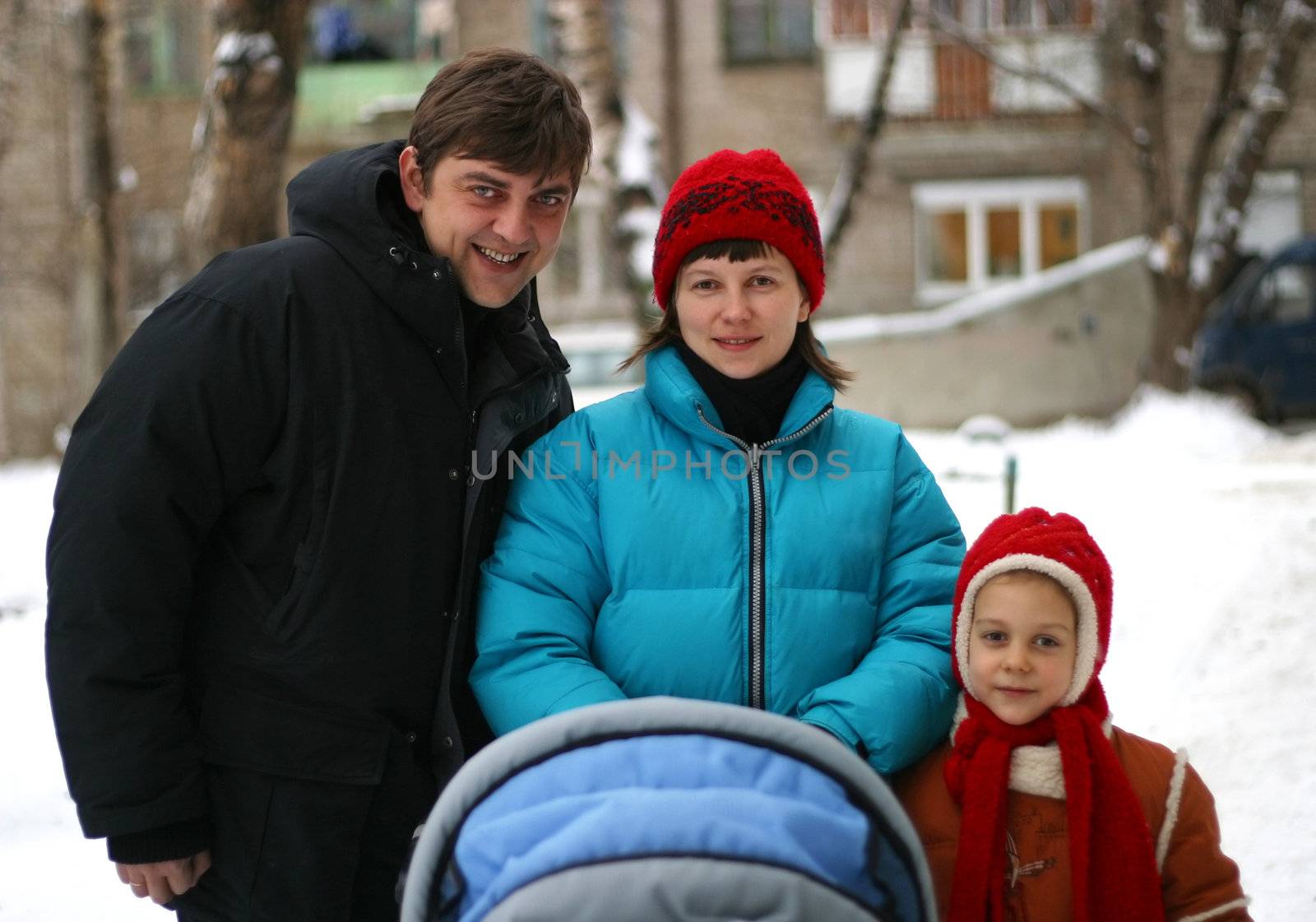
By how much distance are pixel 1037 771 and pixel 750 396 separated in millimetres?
909


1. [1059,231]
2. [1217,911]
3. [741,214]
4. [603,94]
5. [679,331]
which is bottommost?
[1059,231]

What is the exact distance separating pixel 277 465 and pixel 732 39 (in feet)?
72.1

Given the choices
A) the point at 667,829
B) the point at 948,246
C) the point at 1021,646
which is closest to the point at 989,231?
the point at 948,246

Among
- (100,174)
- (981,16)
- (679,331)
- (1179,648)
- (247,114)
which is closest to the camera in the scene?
(679,331)

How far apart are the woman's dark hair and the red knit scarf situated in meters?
0.80

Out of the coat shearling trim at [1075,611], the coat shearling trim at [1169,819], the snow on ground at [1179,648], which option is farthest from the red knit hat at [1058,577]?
the snow on ground at [1179,648]

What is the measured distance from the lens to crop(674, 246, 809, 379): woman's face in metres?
2.85

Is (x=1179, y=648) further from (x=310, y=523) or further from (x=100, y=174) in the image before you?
(x=100, y=174)

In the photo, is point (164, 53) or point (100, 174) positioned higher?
point (164, 53)

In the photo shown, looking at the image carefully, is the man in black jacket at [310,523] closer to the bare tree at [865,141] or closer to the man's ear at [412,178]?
the man's ear at [412,178]

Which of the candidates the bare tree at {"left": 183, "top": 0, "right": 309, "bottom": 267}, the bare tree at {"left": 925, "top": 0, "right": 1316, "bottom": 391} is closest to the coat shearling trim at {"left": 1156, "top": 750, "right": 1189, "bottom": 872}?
the bare tree at {"left": 183, "top": 0, "right": 309, "bottom": 267}

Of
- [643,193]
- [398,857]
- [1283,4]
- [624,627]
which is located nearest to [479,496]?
[624,627]

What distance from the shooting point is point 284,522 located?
A: 2621 millimetres

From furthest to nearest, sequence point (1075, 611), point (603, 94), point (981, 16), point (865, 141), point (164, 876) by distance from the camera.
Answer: point (981, 16)
point (865, 141)
point (603, 94)
point (1075, 611)
point (164, 876)
